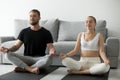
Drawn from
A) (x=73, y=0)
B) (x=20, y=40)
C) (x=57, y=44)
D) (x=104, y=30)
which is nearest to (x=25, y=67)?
(x=20, y=40)

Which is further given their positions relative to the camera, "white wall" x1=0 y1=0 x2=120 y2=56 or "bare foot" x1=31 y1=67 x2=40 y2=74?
"white wall" x1=0 y1=0 x2=120 y2=56

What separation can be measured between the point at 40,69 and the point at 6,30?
2330 millimetres

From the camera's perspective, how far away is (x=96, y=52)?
359 cm

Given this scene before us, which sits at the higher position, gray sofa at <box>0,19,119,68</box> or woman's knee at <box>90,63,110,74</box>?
gray sofa at <box>0,19,119,68</box>

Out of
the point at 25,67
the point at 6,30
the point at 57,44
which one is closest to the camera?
the point at 25,67

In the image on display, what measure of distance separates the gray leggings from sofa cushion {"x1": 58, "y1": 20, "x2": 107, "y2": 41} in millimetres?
1391

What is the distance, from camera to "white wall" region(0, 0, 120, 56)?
5.14 metres

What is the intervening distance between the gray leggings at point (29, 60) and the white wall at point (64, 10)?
6.30 feet

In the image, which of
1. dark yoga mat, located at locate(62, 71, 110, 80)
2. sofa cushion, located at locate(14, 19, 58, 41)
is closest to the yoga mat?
dark yoga mat, located at locate(62, 71, 110, 80)

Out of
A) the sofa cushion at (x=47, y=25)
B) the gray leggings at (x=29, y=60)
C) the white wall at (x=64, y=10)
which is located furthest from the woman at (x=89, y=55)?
the white wall at (x=64, y=10)

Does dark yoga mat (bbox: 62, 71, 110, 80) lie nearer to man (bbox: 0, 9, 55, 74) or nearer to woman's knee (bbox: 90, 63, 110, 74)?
woman's knee (bbox: 90, 63, 110, 74)

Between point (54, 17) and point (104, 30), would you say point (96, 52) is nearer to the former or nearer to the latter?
point (104, 30)

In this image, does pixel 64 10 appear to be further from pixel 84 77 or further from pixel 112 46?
pixel 84 77

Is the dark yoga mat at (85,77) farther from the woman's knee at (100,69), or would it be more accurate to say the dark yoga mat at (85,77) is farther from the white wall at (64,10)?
the white wall at (64,10)
